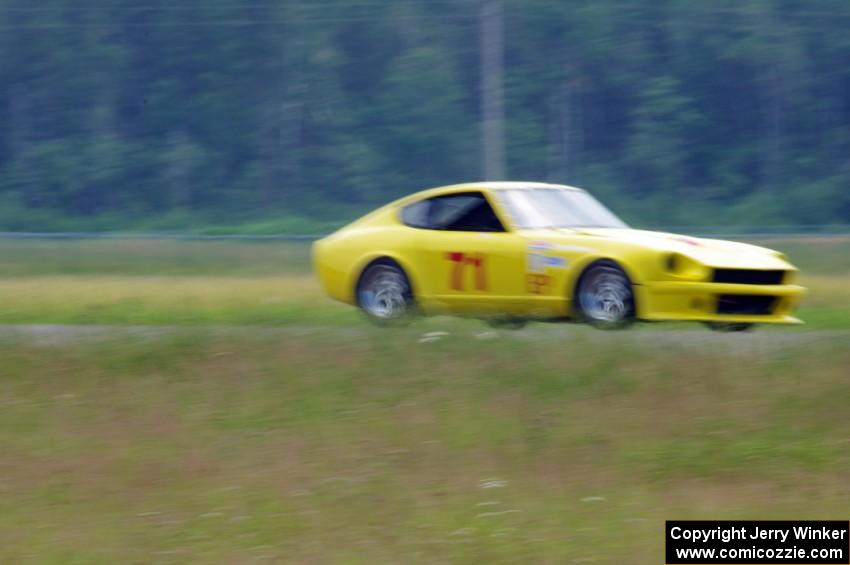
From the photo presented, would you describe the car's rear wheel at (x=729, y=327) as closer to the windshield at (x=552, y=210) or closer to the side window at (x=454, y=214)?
the windshield at (x=552, y=210)

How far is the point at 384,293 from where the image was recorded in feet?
40.3

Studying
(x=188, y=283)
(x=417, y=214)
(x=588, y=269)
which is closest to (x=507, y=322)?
(x=588, y=269)

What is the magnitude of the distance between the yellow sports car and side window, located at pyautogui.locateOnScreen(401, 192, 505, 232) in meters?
0.01

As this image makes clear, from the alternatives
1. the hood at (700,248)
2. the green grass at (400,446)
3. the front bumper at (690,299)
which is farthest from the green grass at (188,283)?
the green grass at (400,446)

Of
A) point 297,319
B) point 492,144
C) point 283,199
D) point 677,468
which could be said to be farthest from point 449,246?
point 283,199

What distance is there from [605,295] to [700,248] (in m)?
0.88

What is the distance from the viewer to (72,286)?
54.2 ft

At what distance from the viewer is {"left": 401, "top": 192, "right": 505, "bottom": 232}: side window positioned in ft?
39.0

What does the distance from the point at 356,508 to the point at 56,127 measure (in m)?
30.6

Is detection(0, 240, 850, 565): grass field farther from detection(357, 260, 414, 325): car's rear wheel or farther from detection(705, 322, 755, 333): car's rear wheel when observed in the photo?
detection(357, 260, 414, 325): car's rear wheel

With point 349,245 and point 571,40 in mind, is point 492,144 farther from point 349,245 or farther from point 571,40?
point 571,40

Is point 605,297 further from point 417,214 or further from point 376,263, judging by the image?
point 376,263

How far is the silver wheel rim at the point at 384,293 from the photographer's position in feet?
39.9

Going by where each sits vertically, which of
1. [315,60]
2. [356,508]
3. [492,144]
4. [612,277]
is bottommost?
[356,508]
